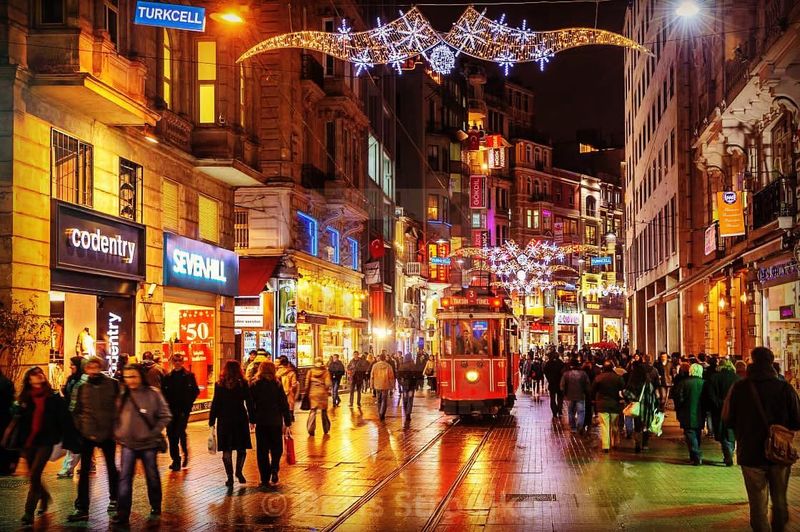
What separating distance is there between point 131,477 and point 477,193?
68.9 metres

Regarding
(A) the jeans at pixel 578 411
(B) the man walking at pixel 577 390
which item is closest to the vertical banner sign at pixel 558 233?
(A) the jeans at pixel 578 411

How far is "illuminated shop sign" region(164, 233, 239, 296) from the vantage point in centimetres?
2614

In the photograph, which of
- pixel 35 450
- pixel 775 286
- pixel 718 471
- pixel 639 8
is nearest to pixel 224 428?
pixel 35 450

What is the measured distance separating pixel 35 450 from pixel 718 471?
10176 mm

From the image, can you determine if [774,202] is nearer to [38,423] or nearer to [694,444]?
[694,444]

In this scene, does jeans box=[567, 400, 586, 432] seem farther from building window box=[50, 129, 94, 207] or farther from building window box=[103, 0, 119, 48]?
building window box=[103, 0, 119, 48]

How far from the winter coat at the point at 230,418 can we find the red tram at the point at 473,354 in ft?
43.4

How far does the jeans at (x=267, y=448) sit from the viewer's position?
14273 mm

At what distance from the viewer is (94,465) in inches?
648

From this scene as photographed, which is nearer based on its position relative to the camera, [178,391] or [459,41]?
[178,391]

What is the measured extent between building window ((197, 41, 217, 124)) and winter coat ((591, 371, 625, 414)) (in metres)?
15.1

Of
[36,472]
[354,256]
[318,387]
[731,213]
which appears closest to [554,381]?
[731,213]

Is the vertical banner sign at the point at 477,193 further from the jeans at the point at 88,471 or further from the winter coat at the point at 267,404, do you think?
the jeans at the point at 88,471

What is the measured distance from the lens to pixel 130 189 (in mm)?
24078
